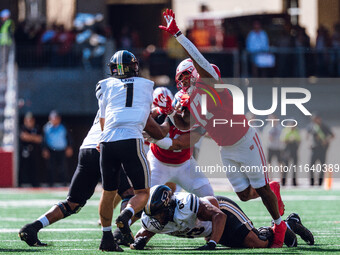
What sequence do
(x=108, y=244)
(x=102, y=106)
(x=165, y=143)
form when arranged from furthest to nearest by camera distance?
1. (x=165, y=143)
2. (x=102, y=106)
3. (x=108, y=244)

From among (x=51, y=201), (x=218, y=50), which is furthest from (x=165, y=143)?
(x=218, y=50)

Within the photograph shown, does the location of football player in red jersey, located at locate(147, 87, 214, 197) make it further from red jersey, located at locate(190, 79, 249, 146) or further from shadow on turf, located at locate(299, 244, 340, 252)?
shadow on turf, located at locate(299, 244, 340, 252)

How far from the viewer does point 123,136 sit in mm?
7492

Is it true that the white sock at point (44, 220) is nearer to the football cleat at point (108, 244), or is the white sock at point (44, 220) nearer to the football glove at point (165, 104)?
the football cleat at point (108, 244)

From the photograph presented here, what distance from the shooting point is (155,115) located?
346 inches

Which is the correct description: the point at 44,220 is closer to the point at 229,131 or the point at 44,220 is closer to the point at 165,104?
the point at 165,104

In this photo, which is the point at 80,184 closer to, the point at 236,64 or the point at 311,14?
the point at 236,64

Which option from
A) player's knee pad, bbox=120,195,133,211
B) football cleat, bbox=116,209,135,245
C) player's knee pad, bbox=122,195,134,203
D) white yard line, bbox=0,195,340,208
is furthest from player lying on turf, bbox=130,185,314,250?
white yard line, bbox=0,195,340,208

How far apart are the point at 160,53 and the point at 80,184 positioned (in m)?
11.6

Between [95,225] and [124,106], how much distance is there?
320 cm

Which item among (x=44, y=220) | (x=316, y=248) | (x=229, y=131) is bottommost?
(x=316, y=248)

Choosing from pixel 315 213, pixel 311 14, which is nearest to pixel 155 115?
pixel 315 213

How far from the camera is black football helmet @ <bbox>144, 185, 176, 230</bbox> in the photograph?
24.6 ft

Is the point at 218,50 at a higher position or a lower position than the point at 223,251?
higher
